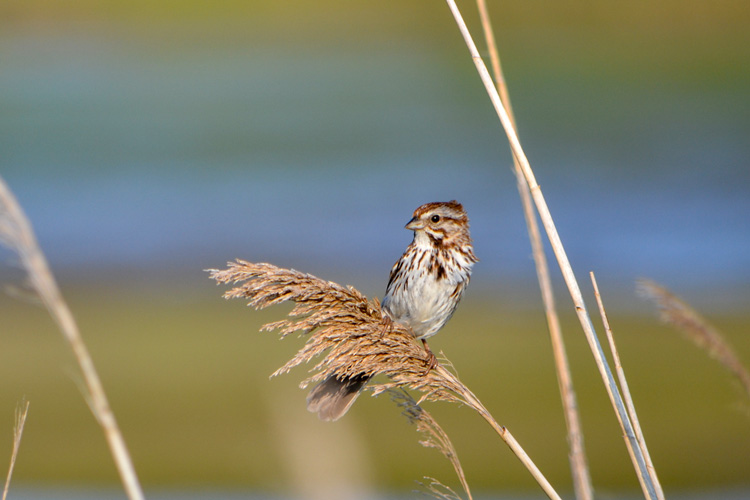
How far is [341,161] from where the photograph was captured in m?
19.5

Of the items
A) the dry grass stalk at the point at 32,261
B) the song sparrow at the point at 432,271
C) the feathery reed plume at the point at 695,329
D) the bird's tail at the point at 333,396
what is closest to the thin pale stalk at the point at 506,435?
the bird's tail at the point at 333,396

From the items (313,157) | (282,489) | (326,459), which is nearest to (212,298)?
(282,489)

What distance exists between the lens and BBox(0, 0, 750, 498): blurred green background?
30.9ft

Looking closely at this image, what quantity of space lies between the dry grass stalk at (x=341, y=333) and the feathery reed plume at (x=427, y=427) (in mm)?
47

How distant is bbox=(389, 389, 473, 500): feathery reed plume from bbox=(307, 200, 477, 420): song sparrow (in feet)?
4.66

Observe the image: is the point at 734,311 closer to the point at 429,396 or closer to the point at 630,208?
the point at 630,208

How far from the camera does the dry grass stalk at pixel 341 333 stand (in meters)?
3.20

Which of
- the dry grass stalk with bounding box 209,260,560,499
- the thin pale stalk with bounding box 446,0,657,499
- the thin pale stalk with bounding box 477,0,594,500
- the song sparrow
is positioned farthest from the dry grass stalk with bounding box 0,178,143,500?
the song sparrow

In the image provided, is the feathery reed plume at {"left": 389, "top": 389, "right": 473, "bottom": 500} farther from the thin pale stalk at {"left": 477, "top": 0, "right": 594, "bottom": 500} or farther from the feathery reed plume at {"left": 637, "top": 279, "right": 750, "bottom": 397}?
the feathery reed plume at {"left": 637, "top": 279, "right": 750, "bottom": 397}

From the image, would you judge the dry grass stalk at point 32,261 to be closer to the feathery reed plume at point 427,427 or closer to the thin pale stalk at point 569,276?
the feathery reed plume at point 427,427

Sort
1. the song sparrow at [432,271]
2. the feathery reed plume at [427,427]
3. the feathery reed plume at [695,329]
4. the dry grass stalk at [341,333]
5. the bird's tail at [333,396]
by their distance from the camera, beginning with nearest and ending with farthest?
the feathery reed plume at [695,329], the feathery reed plume at [427,427], the dry grass stalk at [341,333], the bird's tail at [333,396], the song sparrow at [432,271]

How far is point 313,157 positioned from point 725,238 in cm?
809

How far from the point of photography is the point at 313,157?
19719mm

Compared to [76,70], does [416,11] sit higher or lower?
higher
